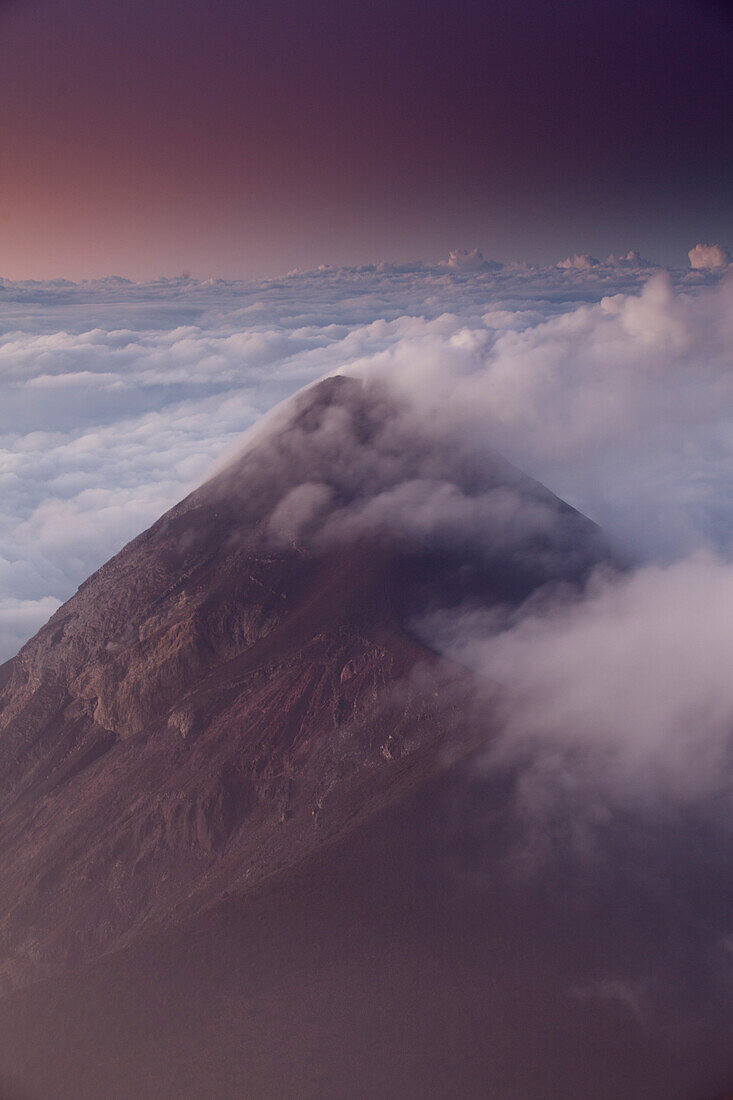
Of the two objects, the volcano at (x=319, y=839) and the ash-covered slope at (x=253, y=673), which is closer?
the volcano at (x=319, y=839)

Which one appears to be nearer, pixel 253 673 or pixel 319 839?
pixel 319 839

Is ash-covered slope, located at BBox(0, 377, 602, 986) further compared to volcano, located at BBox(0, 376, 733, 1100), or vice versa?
ash-covered slope, located at BBox(0, 377, 602, 986)

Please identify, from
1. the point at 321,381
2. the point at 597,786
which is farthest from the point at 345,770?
the point at 321,381

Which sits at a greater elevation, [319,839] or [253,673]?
[253,673]

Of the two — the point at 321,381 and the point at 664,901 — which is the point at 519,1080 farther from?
the point at 321,381
